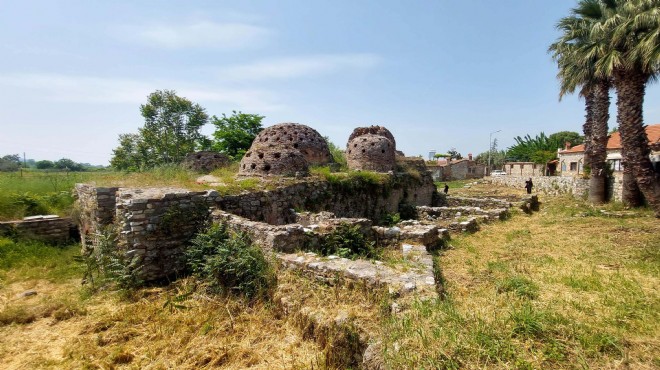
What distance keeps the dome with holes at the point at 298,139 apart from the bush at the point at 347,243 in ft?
23.8

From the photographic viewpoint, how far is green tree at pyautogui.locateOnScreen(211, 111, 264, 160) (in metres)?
23.1

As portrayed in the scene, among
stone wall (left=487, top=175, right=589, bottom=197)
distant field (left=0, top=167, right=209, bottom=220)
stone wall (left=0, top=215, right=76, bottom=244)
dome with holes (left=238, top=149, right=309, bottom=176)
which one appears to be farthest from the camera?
stone wall (left=487, top=175, right=589, bottom=197)

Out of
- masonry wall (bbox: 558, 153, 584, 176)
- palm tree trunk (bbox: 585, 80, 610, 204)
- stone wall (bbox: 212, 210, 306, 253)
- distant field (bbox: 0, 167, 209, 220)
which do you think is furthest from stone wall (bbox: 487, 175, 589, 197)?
distant field (bbox: 0, 167, 209, 220)

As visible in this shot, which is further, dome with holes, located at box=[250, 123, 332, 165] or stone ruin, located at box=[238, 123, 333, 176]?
dome with holes, located at box=[250, 123, 332, 165]

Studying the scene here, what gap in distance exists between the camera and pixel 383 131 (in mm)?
18312

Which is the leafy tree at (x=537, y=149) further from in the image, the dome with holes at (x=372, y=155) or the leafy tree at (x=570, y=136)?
the dome with holes at (x=372, y=155)

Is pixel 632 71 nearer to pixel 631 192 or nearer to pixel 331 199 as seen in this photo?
pixel 631 192

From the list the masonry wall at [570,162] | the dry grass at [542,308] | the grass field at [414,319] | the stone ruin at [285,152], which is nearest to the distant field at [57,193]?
the stone ruin at [285,152]

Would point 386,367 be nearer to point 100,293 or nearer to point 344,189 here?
point 100,293

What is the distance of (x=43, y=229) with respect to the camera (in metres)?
8.91

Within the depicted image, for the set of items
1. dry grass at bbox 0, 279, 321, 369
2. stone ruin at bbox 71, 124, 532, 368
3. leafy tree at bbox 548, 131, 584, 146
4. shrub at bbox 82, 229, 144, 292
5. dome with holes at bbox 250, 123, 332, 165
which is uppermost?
leafy tree at bbox 548, 131, 584, 146

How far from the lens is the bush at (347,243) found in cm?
625

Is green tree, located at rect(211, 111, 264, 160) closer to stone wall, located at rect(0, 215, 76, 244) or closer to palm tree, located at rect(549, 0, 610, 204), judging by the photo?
stone wall, located at rect(0, 215, 76, 244)

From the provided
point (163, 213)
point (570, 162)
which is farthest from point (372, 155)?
point (570, 162)
